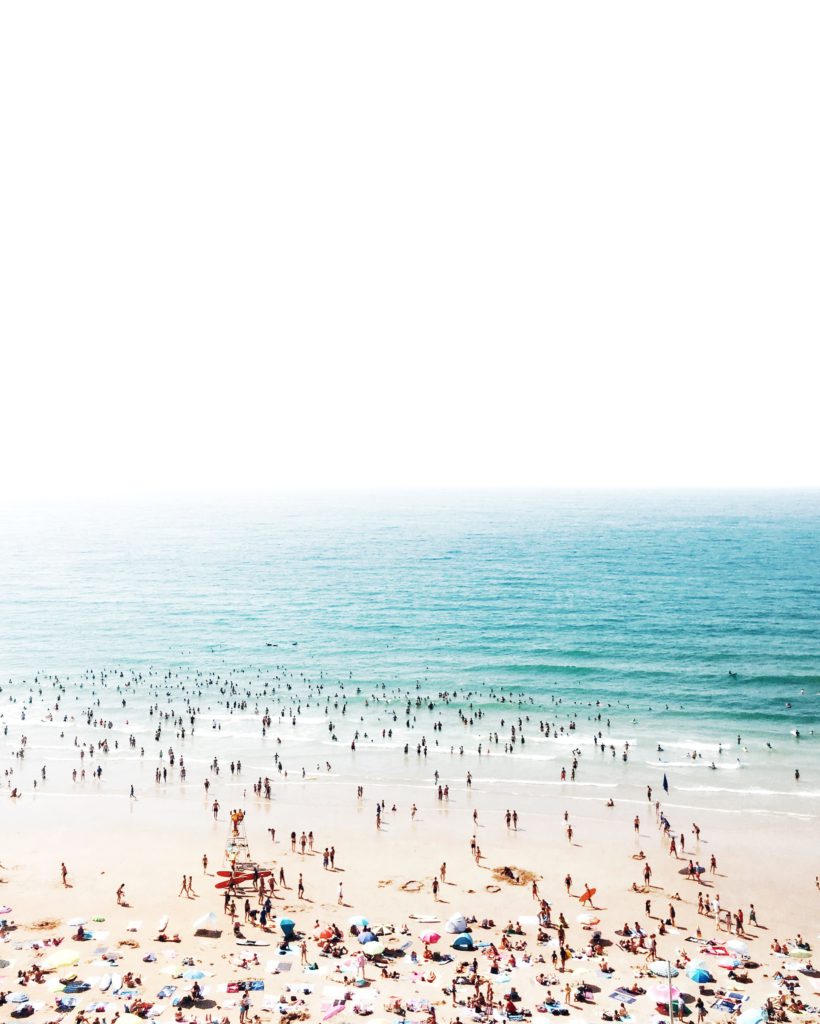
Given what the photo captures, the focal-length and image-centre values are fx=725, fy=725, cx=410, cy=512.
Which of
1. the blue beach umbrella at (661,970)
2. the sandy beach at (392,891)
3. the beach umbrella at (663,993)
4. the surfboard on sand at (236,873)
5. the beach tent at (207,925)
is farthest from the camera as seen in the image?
the surfboard on sand at (236,873)

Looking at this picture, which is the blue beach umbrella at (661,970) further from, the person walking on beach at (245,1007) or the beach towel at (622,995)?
the person walking on beach at (245,1007)

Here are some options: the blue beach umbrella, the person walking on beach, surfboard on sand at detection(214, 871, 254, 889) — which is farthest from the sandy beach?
surfboard on sand at detection(214, 871, 254, 889)

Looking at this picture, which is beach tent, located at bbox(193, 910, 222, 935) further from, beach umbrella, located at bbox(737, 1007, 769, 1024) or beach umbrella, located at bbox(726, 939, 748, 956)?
beach umbrella, located at bbox(726, 939, 748, 956)

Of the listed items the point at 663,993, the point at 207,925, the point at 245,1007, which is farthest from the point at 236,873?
the point at 663,993

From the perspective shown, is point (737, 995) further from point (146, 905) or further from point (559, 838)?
point (146, 905)

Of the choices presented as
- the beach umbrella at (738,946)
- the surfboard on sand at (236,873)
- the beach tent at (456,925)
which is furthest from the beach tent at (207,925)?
the beach umbrella at (738,946)

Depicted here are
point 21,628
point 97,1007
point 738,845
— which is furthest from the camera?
point 21,628

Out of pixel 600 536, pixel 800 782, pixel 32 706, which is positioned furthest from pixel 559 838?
pixel 600 536
